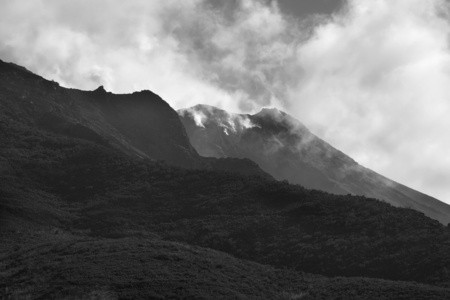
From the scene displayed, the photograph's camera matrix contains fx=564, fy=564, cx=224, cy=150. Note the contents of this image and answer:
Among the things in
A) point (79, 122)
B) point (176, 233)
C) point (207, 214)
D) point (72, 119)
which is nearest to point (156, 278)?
point (176, 233)

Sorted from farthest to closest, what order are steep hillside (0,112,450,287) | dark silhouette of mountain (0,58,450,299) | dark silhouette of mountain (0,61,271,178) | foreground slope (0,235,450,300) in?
dark silhouette of mountain (0,61,271,178)
steep hillside (0,112,450,287)
dark silhouette of mountain (0,58,450,299)
foreground slope (0,235,450,300)

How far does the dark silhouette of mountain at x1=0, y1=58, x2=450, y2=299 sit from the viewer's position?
5397cm

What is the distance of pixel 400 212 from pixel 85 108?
426 feet

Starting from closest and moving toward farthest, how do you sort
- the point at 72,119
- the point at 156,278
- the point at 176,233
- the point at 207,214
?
the point at 156,278 → the point at 176,233 → the point at 207,214 → the point at 72,119

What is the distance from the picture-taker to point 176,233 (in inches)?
3479

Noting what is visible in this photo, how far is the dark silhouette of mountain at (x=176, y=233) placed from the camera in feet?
177

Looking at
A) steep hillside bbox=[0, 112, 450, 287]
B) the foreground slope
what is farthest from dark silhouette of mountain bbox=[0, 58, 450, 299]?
steep hillside bbox=[0, 112, 450, 287]

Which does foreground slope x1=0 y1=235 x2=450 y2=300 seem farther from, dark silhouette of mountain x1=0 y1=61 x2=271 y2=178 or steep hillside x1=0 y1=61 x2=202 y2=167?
steep hillside x1=0 y1=61 x2=202 y2=167

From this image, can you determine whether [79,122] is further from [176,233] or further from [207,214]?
[176,233]

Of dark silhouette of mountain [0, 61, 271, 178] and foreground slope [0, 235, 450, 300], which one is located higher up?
dark silhouette of mountain [0, 61, 271, 178]

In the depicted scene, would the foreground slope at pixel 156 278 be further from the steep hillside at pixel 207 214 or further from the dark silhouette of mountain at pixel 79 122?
the dark silhouette of mountain at pixel 79 122

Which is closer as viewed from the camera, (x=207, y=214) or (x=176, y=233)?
(x=176, y=233)

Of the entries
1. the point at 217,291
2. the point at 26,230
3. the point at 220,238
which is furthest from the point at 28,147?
the point at 217,291

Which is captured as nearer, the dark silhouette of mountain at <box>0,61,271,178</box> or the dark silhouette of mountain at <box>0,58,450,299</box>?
the dark silhouette of mountain at <box>0,58,450,299</box>
